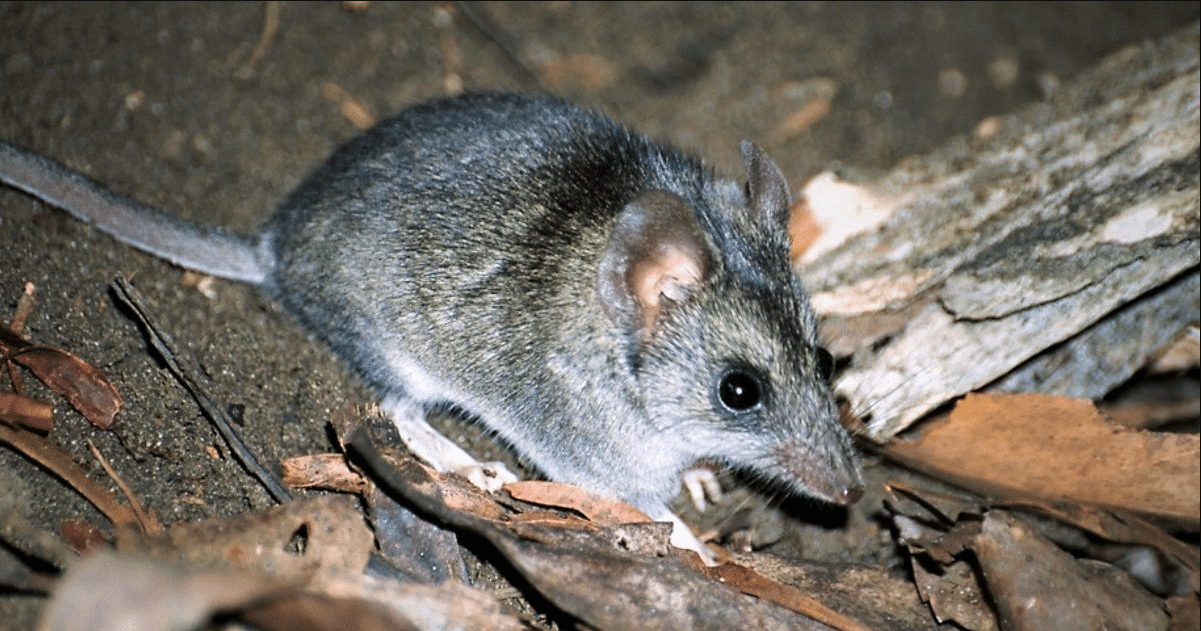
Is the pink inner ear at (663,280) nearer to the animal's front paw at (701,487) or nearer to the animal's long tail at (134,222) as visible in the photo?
the animal's front paw at (701,487)

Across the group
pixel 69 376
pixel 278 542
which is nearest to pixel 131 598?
pixel 278 542

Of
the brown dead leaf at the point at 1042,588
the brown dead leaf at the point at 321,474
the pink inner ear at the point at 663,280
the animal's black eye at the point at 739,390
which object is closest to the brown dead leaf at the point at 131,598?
the brown dead leaf at the point at 321,474

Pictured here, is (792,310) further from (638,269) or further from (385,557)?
(385,557)

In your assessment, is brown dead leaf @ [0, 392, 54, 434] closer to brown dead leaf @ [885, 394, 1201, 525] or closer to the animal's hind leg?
the animal's hind leg

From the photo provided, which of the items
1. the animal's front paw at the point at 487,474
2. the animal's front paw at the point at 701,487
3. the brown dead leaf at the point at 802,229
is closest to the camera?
the animal's front paw at the point at 487,474

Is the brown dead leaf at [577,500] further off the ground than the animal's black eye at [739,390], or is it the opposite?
the animal's black eye at [739,390]

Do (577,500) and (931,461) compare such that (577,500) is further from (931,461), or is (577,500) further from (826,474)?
(931,461)
